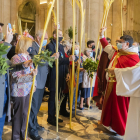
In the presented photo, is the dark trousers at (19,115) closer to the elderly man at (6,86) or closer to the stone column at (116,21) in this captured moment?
the elderly man at (6,86)

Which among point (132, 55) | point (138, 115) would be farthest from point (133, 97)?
point (132, 55)

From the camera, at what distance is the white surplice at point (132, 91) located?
2.41 m

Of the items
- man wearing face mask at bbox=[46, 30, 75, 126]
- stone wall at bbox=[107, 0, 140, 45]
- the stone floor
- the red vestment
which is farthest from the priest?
stone wall at bbox=[107, 0, 140, 45]

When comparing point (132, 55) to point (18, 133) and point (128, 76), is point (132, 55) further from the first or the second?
point (18, 133)

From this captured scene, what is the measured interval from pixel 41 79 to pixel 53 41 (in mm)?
844

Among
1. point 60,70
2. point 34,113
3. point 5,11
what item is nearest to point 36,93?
point 34,113

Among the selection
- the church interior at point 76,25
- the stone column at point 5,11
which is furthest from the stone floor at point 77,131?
the stone column at point 5,11

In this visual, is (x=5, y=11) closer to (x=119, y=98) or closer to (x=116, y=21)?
(x=119, y=98)

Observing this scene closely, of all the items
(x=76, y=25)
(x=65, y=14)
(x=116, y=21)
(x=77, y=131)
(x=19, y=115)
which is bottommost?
(x=77, y=131)

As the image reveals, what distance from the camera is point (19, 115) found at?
8.84 ft

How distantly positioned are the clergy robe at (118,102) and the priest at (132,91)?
0.54m

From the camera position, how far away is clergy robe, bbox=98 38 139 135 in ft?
10.1

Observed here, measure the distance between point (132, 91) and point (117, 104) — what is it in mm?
777

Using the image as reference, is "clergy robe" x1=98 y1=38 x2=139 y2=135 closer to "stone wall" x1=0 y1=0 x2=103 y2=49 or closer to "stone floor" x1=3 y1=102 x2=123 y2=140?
"stone floor" x1=3 y1=102 x2=123 y2=140
